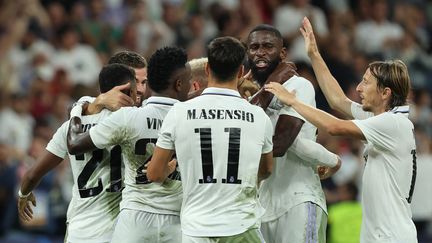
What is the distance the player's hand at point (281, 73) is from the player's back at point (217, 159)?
97 cm

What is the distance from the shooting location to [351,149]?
17.5 metres

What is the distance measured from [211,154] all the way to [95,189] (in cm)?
131

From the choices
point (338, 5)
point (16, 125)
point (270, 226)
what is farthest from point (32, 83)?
point (270, 226)

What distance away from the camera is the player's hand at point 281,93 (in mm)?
8102

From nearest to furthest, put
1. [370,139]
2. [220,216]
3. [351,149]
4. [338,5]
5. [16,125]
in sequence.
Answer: [220,216] < [370,139] < [16,125] < [351,149] < [338,5]

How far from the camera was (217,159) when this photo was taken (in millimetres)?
7570

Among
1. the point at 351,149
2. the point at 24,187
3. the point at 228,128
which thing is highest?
the point at 228,128

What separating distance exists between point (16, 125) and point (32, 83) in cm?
97

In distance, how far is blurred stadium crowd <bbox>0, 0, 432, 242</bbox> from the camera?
15.0 metres

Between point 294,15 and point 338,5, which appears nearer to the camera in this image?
point 294,15

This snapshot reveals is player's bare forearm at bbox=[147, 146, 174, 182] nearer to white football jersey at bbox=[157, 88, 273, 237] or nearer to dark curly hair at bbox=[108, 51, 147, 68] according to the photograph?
white football jersey at bbox=[157, 88, 273, 237]

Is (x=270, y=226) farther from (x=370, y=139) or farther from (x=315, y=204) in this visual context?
(x=370, y=139)

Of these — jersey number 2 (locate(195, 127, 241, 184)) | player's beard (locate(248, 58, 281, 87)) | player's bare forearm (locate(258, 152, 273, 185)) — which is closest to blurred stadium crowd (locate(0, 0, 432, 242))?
player's beard (locate(248, 58, 281, 87))

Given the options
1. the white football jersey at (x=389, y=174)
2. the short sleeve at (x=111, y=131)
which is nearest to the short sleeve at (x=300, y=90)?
the white football jersey at (x=389, y=174)
